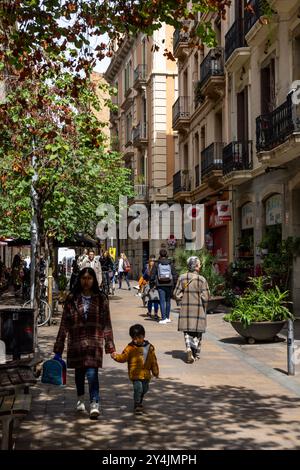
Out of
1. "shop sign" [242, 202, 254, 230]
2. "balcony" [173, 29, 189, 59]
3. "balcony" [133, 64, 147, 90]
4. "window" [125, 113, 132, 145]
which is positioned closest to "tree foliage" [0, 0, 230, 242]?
"shop sign" [242, 202, 254, 230]

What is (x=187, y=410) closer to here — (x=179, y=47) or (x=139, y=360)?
(x=139, y=360)

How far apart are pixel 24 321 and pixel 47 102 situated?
542cm

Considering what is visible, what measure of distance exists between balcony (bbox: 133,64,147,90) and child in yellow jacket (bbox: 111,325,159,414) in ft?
110

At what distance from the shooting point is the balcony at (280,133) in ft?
49.8

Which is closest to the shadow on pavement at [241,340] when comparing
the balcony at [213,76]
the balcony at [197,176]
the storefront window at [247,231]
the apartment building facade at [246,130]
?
the apartment building facade at [246,130]

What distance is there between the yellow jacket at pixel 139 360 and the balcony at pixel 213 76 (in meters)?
17.9

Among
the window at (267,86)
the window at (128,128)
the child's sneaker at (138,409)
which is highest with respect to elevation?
the window at (128,128)

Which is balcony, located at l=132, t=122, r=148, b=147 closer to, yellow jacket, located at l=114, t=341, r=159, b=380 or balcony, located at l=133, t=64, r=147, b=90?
balcony, located at l=133, t=64, r=147, b=90

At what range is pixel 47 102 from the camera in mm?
12641

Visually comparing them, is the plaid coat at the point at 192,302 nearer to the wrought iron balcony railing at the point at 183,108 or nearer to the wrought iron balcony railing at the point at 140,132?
the wrought iron balcony railing at the point at 183,108

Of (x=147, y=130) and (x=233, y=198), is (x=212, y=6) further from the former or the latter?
(x=147, y=130)

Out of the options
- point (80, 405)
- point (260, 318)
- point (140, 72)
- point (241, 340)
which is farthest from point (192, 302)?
point (140, 72)

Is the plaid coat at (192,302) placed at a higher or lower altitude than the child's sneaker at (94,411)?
higher
